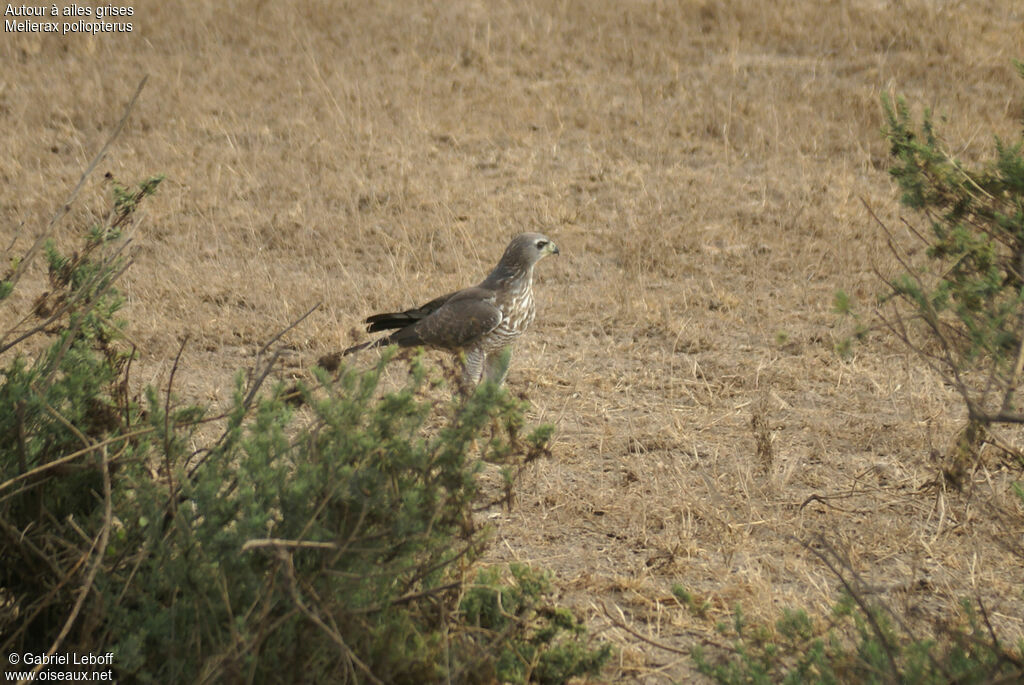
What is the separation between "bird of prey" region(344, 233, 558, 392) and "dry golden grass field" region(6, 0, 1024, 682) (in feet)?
1.40

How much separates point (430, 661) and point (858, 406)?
3.58 metres

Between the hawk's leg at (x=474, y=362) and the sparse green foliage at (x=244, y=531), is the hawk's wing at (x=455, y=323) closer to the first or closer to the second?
the hawk's leg at (x=474, y=362)

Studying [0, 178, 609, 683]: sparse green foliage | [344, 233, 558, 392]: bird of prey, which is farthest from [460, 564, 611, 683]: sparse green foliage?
[344, 233, 558, 392]: bird of prey

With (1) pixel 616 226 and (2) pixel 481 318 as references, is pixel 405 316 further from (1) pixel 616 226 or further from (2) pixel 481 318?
(1) pixel 616 226

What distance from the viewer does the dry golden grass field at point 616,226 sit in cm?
455

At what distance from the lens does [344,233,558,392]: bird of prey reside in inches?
223

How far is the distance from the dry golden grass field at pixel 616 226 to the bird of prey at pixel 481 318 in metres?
0.43

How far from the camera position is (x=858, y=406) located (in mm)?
5926

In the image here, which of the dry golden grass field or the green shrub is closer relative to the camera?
the green shrub

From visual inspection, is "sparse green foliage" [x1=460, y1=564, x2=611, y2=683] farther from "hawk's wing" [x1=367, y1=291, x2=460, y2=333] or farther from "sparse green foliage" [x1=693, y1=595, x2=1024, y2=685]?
"hawk's wing" [x1=367, y1=291, x2=460, y2=333]

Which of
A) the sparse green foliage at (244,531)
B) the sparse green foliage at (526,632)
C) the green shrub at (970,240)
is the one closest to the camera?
the sparse green foliage at (244,531)

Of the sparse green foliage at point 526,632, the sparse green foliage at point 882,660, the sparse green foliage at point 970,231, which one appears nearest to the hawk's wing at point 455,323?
the sparse green foliage at point 526,632

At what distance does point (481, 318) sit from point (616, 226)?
125 inches

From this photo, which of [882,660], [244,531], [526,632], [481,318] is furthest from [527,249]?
[882,660]
